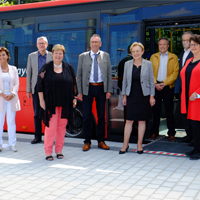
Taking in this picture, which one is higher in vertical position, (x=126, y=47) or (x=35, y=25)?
(x=35, y=25)

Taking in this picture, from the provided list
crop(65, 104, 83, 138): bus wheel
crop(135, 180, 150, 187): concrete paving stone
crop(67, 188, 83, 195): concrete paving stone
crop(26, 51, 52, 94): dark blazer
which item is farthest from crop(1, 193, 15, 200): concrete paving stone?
crop(65, 104, 83, 138): bus wheel

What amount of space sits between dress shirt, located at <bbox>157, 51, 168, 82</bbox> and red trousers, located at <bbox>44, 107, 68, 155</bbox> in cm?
Answer: 227

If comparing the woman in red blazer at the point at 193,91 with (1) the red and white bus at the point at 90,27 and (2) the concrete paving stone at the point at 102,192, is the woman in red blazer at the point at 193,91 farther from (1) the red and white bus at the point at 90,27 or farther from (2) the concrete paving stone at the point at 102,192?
(2) the concrete paving stone at the point at 102,192

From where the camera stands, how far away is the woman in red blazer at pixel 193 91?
19.4 ft

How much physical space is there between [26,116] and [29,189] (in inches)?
157

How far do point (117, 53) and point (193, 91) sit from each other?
1.93 m

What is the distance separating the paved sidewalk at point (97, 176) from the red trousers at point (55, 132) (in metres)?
0.28

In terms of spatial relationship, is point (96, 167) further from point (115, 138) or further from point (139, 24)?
point (139, 24)

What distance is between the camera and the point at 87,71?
22.1 ft

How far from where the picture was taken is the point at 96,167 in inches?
221

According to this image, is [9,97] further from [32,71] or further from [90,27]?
[90,27]

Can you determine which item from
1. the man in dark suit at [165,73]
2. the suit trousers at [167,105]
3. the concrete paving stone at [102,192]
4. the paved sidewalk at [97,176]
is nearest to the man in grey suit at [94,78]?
the paved sidewalk at [97,176]

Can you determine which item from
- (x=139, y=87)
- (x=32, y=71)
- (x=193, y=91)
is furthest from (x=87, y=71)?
(x=193, y=91)

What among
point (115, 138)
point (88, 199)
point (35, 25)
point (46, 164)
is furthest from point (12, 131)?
point (88, 199)
